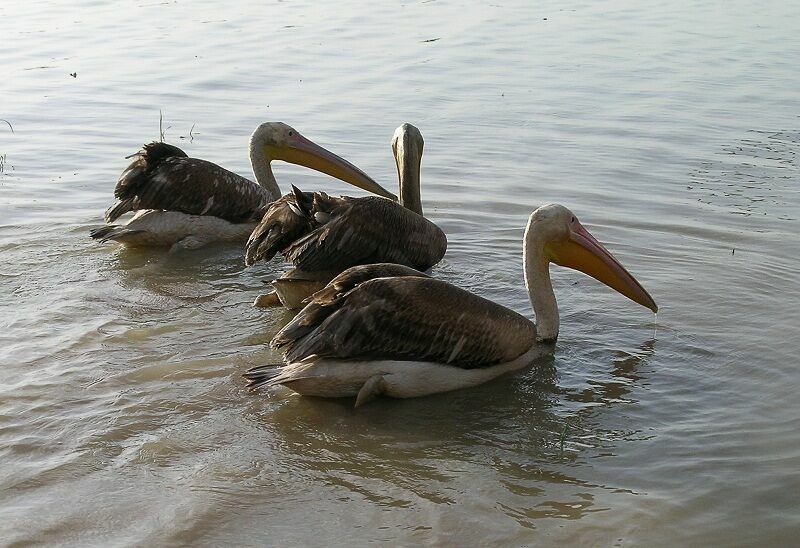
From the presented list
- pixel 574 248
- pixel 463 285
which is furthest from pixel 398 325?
pixel 463 285

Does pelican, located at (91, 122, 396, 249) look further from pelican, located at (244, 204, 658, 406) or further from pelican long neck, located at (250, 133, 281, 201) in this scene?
pelican, located at (244, 204, 658, 406)

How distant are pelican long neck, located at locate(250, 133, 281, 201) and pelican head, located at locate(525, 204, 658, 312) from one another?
9.60 ft

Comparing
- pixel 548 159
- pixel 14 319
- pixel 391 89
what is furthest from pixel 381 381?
pixel 391 89

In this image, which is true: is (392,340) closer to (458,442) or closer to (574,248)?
(458,442)

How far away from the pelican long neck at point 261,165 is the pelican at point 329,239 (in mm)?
1738

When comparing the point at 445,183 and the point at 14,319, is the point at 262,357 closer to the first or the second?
the point at 14,319

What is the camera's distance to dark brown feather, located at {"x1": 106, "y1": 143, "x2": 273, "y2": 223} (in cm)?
743

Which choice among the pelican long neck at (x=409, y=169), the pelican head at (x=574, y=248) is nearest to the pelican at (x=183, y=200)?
the pelican long neck at (x=409, y=169)

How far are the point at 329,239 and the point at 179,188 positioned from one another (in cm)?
184

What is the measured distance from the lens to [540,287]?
564 centimetres

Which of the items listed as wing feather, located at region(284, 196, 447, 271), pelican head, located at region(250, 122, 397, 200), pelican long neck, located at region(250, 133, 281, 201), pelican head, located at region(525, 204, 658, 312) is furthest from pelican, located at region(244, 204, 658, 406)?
pelican long neck, located at region(250, 133, 281, 201)

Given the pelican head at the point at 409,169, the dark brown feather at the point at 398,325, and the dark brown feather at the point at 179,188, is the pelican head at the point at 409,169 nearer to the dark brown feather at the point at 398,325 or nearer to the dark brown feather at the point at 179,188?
the dark brown feather at the point at 179,188

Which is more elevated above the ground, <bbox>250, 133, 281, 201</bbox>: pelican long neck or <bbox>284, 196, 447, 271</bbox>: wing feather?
<bbox>250, 133, 281, 201</bbox>: pelican long neck

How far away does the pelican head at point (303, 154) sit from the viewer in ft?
26.0
